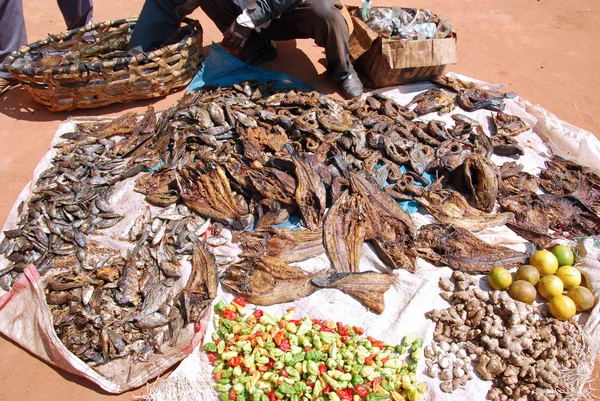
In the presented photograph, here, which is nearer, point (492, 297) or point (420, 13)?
point (492, 297)

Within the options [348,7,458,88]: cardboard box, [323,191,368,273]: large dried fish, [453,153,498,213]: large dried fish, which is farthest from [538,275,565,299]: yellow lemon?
[348,7,458,88]: cardboard box

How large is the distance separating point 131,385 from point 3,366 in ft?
3.46

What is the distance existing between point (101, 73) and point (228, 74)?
1610 millimetres

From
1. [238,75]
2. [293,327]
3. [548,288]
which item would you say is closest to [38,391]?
[293,327]

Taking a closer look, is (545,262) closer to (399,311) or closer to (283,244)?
(399,311)

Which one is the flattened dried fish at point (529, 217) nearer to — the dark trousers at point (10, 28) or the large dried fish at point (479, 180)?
the large dried fish at point (479, 180)

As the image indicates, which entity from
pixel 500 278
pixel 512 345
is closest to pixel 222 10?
pixel 500 278

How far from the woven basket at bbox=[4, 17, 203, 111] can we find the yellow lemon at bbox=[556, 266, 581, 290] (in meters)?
4.97

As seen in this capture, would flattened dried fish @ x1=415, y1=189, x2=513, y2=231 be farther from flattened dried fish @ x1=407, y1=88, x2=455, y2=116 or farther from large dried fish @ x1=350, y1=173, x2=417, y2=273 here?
flattened dried fish @ x1=407, y1=88, x2=455, y2=116

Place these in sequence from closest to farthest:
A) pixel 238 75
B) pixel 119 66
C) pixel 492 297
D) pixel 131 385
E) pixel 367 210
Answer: pixel 131 385 < pixel 492 297 < pixel 367 210 < pixel 119 66 < pixel 238 75

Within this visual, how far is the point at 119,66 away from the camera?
207 inches

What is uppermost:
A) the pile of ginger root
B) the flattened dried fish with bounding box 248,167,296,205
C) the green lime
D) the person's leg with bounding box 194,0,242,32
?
the person's leg with bounding box 194,0,242,32

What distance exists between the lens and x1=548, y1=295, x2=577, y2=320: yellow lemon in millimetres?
3215

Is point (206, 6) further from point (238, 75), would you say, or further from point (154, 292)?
point (154, 292)
